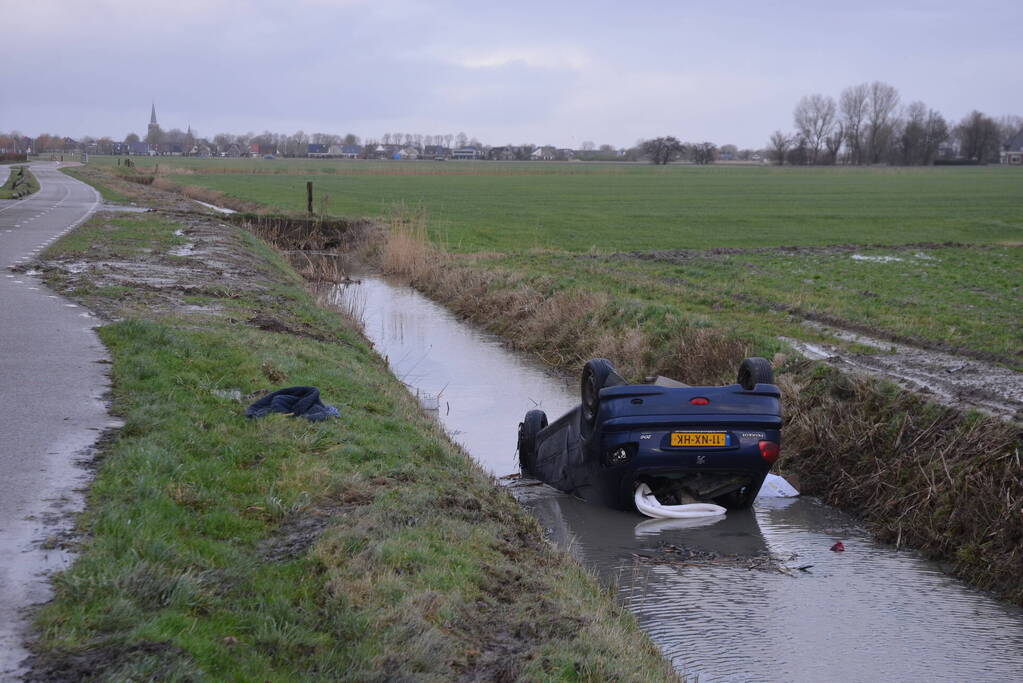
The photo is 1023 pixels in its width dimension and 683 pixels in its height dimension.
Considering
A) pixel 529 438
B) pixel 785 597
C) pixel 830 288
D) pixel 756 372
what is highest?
pixel 756 372

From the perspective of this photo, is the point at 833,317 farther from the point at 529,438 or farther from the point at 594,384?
the point at 594,384

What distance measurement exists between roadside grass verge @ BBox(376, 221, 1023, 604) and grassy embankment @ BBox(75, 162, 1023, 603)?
0.06ft

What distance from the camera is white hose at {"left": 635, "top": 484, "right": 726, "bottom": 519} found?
10.4m

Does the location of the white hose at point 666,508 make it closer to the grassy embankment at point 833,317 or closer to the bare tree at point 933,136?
the grassy embankment at point 833,317

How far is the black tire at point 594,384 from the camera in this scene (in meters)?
Answer: 9.88

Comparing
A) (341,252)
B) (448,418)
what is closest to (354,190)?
(341,252)

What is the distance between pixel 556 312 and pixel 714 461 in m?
11.1

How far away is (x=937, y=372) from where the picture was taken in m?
13.5

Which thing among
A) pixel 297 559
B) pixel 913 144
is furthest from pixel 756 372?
pixel 913 144

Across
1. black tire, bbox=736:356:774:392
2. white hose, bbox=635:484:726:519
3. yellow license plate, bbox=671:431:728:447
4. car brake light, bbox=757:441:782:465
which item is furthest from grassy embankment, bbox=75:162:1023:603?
yellow license plate, bbox=671:431:728:447

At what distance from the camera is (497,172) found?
13362cm

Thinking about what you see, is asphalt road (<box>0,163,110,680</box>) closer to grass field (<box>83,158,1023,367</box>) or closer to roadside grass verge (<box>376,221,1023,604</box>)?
roadside grass verge (<box>376,221,1023,604</box>)

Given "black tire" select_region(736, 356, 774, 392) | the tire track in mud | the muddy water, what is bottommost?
the muddy water

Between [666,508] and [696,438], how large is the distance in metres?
1.20
